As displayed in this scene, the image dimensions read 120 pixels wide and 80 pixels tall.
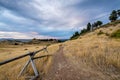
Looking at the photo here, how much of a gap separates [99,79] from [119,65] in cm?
220

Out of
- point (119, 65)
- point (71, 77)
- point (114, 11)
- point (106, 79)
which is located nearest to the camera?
point (106, 79)

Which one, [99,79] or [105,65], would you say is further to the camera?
[105,65]

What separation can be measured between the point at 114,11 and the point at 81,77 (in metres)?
96.6

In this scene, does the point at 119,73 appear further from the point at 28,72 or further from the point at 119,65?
the point at 28,72

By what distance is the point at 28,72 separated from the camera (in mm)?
6855

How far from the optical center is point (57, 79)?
552 cm

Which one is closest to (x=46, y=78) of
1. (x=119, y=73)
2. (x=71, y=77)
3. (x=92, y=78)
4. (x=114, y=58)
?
(x=71, y=77)

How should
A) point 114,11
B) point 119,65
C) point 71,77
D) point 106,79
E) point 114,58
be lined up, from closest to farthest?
point 106,79
point 71,77
point 119,65
point 114,58
point 114,11

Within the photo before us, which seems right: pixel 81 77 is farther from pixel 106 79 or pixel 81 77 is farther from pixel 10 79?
pixel 10 79

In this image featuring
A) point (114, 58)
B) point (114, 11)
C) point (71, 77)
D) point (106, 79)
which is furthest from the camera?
point (114, 11)

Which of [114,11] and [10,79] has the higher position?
[114,11]

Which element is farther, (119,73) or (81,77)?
(119,73)

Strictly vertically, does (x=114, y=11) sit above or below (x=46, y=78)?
above

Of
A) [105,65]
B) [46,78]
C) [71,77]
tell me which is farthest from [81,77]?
[105,65]
